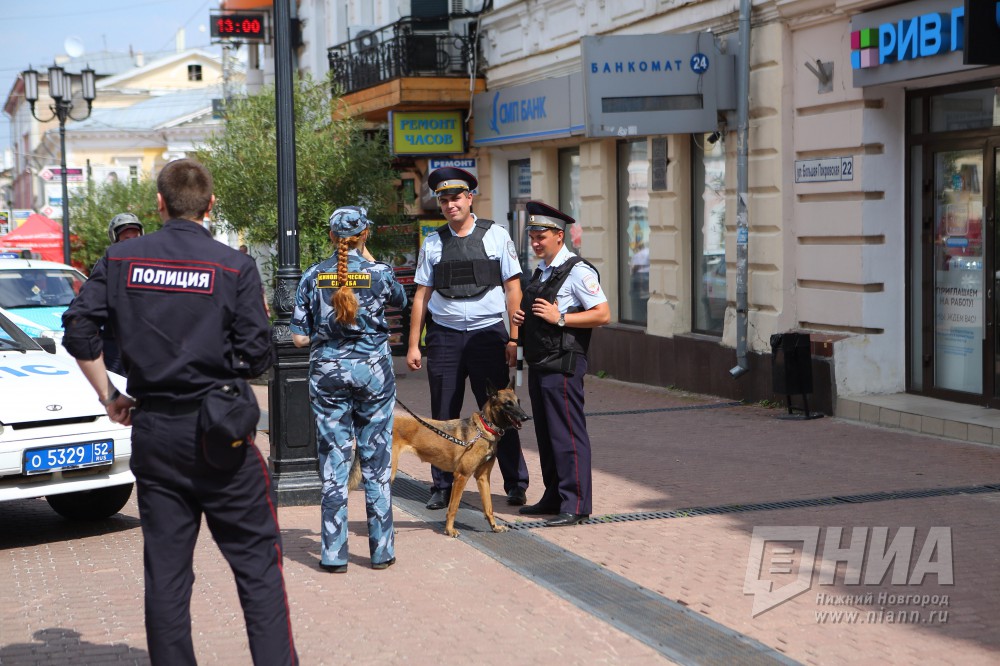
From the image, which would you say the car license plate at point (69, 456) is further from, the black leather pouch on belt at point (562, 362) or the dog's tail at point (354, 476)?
the black leather pouch on belt at point (562, 362)

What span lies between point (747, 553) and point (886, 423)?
5.02 metres

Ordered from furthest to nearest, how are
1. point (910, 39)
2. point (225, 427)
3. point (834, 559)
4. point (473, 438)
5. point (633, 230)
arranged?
point (633, 230), point (910, 39), point (473, 438), point (834, 559), point (225, 427)

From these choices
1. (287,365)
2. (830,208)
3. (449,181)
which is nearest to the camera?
(449,181)

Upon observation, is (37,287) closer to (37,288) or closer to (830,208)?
(37,288)

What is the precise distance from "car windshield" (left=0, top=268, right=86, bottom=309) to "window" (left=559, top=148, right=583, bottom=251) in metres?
6.53

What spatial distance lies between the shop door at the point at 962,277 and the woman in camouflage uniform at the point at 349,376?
6.44 metres

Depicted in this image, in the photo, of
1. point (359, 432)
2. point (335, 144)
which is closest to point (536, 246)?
point (359, 432)

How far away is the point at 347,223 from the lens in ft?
21.9

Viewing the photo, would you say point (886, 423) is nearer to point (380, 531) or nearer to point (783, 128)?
point (783, 128)

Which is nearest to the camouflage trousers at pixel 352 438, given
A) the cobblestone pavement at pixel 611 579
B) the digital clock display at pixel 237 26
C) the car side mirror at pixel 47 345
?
the cobblestone pavement at pixel 611 579

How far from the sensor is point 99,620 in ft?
19.7

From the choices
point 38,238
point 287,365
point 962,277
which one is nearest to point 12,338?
point 287,365

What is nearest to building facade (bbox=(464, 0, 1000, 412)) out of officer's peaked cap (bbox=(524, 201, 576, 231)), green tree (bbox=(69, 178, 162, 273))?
officer's peaked cap (bbox=(524, 201, 576, 231))

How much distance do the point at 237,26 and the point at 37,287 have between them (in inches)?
538
